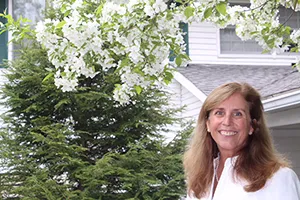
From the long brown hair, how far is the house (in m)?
4.07

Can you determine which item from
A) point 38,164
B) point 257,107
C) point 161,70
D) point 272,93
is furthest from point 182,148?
point 257,107

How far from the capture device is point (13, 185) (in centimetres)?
698

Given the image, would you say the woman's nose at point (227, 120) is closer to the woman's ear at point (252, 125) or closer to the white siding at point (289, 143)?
the woman's ear at point (252, 125)

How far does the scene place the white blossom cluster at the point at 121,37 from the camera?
321cm

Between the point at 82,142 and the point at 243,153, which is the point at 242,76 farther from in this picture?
the point at 243,153

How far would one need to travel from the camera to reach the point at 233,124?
279cm

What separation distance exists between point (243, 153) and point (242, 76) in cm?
615

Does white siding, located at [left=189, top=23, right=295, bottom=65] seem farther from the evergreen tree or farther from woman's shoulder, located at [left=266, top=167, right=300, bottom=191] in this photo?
woman's shoulder, located at [left=266, top=167, right=300, bottom=191]

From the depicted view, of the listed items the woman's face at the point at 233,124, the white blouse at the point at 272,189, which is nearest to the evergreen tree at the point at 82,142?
the woman's face at the point at 233,124

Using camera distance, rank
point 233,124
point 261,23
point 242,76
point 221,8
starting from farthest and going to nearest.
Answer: point 242,76, point 261,23, point 221,8, point 233,124

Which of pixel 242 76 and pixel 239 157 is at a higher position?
pixel 239 157

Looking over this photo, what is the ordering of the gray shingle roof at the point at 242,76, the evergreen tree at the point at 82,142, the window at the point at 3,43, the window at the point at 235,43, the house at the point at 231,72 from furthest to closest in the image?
the window at the point at 235,43 → the window at the point at 3,43 → the house at the point at 231,72 → the gray shingle roof at the point at 242,76 → the evergreen tree at the point at 82,142

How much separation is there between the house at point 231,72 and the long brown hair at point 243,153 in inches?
160

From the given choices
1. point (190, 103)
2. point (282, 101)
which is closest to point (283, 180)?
point (282, 101)
